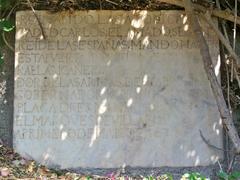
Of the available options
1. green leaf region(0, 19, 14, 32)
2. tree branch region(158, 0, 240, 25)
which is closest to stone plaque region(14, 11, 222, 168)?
green leaf region(0, 19, 14, 32)

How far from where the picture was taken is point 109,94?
182 inches

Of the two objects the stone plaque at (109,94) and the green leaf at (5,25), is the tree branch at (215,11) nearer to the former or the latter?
the stone plaque at (109,94)

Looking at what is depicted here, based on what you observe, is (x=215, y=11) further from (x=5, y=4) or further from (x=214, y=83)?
(x=5, y=4)

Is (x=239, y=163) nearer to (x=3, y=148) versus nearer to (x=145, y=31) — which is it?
(x=145, y=31)

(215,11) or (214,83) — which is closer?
(214,83)

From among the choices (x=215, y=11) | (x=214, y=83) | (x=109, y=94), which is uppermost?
(x=215, y=11)

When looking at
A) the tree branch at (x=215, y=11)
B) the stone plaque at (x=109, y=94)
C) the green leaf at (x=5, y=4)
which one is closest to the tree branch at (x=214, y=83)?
the tree branch at (x=215, y=11)

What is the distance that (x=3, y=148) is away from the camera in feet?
15.2

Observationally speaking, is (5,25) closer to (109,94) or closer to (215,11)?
(109,94)

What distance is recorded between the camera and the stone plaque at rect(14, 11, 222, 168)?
4.58 m

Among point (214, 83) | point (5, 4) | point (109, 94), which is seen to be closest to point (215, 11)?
point (214, 83)

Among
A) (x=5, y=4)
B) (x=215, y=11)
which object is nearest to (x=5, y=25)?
(x=5, y=4)

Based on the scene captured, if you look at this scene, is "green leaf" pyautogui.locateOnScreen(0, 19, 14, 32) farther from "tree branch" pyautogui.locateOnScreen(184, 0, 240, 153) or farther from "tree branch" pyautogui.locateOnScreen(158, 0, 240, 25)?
"tree branch" pyautogui.locateOnScreen(184, 0, 240, 153)

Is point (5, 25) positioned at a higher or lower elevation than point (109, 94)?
higher
